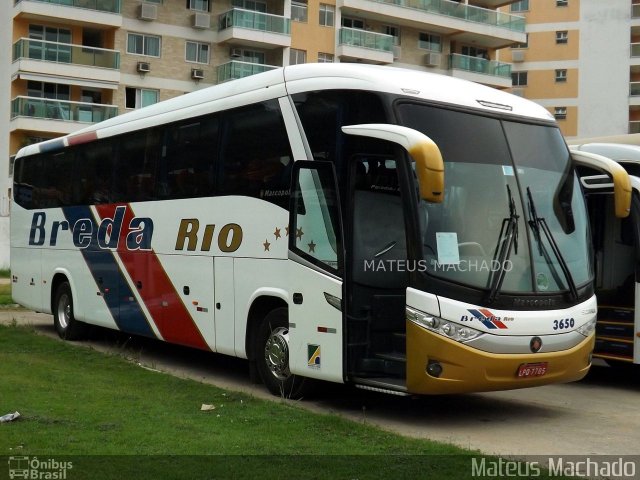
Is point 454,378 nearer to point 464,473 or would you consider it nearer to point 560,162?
point 464,473

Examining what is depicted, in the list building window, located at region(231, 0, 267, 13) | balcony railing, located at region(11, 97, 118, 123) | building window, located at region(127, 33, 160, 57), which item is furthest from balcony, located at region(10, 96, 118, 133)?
building window, located at region(231, 0, 267, 13)

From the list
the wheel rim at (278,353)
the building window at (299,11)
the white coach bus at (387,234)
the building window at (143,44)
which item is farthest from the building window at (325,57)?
the wheel rim at (278,353)

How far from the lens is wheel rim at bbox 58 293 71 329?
17.3 metres

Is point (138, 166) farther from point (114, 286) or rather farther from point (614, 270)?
point (614, 270)

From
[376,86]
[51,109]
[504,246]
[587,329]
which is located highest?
[51,109]

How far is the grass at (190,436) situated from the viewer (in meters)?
7.35

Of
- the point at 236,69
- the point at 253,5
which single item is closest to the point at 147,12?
the point at 236,69

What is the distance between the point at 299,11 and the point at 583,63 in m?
23.7

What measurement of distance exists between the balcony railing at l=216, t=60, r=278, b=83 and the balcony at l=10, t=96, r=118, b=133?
6.77 meters

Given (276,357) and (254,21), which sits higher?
(254,21)

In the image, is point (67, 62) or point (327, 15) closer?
point (67, 62)

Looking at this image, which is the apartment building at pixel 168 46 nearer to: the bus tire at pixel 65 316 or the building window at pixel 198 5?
the building window at pixel 198 5

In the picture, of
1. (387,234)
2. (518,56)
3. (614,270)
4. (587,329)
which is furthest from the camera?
(518,56)

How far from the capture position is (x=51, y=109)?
43094 millimetres
